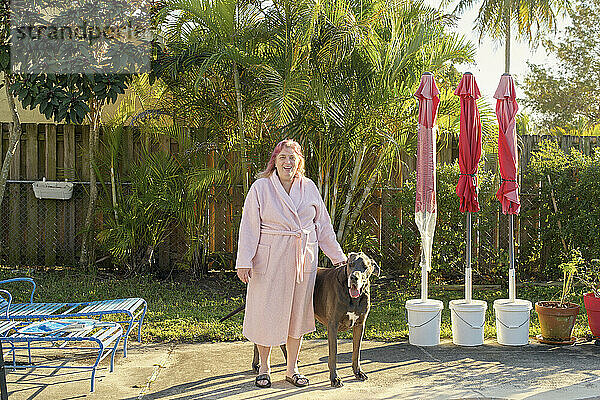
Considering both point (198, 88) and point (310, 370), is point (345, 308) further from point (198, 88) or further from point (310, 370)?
point (198, 88)

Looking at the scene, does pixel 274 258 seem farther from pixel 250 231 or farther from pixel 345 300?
pixel 345 300

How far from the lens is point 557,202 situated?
8953 millimetres

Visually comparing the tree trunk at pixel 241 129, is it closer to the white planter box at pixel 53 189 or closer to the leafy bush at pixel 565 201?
the white planter box at pixel 53 189

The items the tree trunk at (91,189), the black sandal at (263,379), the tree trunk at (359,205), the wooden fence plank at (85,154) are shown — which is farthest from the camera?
the wooden fence plank at (85,154)

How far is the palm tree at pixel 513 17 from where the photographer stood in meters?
17.6

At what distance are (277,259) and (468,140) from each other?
2.32 m

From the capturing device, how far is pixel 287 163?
4891mm

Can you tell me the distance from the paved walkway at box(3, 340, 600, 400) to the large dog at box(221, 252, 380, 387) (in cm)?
21

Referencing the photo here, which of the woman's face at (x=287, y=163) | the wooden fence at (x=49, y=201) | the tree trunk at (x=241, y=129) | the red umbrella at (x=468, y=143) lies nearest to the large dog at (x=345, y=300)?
the woman's face at (x=287, y=163)

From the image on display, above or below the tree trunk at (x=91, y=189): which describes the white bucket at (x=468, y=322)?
below

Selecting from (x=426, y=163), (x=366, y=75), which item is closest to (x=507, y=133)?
(x=426, y=163)

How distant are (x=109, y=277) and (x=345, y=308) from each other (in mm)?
5111

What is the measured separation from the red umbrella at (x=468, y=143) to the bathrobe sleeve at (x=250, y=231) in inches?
85.3

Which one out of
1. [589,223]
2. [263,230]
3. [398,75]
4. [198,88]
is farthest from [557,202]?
[263,230]
